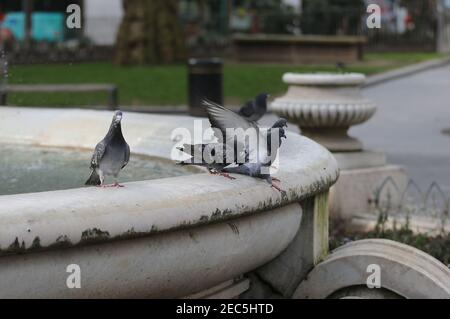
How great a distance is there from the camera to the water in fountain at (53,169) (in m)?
4.40

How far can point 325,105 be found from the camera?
22.5 ft

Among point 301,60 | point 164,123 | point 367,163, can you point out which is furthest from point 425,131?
point 301,60

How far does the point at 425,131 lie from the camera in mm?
13195

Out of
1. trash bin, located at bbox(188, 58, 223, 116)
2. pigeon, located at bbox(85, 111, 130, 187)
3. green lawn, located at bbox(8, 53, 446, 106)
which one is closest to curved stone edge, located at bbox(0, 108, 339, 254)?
pigeon, located at bbox(85, 111, 130, 187)

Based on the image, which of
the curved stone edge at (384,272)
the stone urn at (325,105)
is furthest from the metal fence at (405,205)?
the curved stone edge at (384,272)

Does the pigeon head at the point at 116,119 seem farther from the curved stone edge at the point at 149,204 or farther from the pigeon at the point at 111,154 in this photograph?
the curved stone edge at the point at 149,204

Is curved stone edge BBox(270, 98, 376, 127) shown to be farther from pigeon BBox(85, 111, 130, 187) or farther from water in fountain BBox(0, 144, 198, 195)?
pigeon BBox(85, 111, 130, 187)

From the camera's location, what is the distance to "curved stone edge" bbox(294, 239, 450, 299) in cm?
356

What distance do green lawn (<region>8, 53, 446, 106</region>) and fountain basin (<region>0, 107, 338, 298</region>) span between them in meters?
9.76

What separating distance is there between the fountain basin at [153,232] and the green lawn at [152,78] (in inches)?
384

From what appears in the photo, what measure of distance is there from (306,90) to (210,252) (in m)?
3.92

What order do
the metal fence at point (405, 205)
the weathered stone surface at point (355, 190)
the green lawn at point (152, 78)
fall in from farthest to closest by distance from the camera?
the green lawn at point (152, 78) < the weathered stone surface at point (355, 190) < the metal fence at point (405, 205)

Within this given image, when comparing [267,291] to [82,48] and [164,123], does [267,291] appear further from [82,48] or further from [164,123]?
[82,48]

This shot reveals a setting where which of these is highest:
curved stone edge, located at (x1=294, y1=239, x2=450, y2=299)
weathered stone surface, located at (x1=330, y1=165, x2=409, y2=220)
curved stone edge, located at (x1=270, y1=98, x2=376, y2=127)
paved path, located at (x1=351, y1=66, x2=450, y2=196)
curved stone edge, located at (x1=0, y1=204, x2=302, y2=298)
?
curved stone edge, located at (x1=270, y1=98, x2=376, y2=127)
